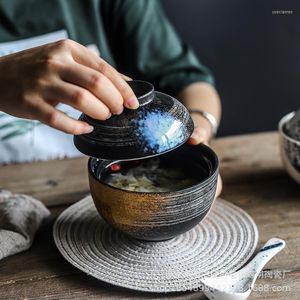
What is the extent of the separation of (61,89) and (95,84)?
0.15ft

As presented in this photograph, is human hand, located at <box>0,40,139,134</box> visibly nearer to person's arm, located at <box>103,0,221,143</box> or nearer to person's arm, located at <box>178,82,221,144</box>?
person's arm, located at <box>178,82,221,144</box>

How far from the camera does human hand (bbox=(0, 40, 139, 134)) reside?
0.74 meters

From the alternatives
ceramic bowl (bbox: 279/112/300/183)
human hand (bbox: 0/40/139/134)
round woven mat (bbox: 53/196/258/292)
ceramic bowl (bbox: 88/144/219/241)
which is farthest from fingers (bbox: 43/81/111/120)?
ceramic bowl (bbox: 279/112/300/183)

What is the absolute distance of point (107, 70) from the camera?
30.6 inches

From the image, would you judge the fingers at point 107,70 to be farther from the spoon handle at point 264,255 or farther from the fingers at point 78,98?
the spoon handle at point 264,255

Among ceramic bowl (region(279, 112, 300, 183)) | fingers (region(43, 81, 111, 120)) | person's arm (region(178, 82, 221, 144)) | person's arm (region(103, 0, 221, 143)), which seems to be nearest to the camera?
fingers (region(43, 81, 111, 120))

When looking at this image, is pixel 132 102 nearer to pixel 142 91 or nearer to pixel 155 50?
pixel 142 91

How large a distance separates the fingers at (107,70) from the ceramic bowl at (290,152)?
35 centimetres

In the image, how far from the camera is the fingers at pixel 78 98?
0.73 m

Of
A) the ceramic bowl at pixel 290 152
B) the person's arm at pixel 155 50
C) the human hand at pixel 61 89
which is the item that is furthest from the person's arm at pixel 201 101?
the human hand at pixel 61 89

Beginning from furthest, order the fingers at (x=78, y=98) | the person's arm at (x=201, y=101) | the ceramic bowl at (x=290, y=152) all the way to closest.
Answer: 1. the person's arm at (x=201, y=101)
2. the ceramic bowl at (x=290, y=152)
3. the fingers at (x=78, y=98)

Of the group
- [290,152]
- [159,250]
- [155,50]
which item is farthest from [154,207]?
[155,50]

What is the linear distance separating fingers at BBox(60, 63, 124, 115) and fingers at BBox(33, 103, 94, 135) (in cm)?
3

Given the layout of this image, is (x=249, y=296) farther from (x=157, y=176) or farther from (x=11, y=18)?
(x=11, y=18)
